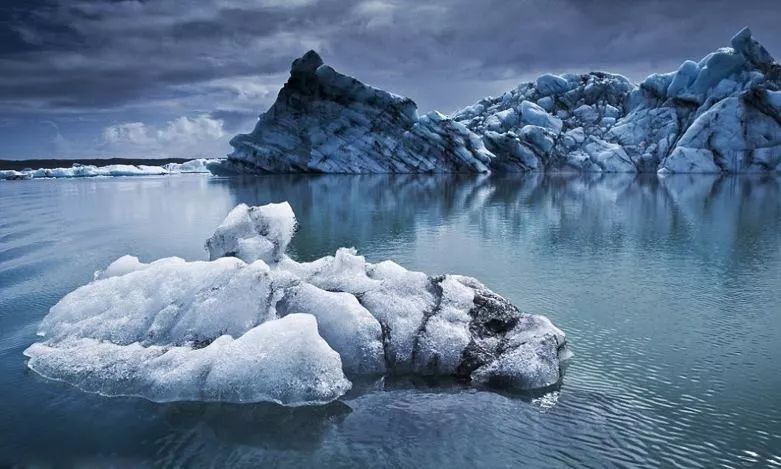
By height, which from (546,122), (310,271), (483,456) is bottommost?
(483,456)

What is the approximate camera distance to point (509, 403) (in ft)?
20.1

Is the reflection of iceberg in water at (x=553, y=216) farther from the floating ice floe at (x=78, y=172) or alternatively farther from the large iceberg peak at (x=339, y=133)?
the floating ice floe at (x=78, y=172)

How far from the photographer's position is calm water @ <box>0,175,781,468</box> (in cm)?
521

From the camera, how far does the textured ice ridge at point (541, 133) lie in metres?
56.1

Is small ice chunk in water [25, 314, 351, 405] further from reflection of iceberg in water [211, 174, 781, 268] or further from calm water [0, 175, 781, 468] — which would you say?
reflection of iceberg in water [211, 174, 781, 268]

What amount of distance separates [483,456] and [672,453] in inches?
73.4

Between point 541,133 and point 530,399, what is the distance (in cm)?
6504

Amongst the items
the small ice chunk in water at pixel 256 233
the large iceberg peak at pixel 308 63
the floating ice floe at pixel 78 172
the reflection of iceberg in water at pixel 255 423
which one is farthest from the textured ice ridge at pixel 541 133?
the reflection of iceberg in water at pixel 255 423

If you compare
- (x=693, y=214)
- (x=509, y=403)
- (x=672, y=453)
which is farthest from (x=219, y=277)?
(x=693, y=214)

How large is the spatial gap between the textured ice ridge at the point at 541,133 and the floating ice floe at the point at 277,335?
52817 millimetres

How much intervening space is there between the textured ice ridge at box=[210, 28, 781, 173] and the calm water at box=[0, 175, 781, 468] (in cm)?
4442

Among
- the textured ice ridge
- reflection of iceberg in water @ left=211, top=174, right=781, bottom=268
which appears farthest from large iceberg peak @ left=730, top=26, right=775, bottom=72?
reflection of iceberg in water @ left=211, top=174, right=781, bottom=268

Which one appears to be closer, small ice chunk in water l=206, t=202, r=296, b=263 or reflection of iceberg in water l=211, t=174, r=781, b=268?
small ice chunk in water l=206, t=202, r=296, b=263

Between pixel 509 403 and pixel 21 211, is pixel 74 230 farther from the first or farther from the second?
pixel 509 403
